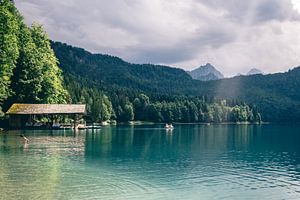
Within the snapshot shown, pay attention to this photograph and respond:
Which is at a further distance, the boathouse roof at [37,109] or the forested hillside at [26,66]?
the boathouse roof at [37,109]

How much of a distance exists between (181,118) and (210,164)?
150596mm

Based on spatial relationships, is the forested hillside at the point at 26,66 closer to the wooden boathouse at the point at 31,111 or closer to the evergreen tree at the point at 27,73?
the evergreen tree at the point at 27,73

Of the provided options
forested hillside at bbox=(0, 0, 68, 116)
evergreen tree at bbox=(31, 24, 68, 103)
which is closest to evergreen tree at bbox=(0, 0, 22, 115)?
forested hillside at bbox=(0, 0, 68, 116)

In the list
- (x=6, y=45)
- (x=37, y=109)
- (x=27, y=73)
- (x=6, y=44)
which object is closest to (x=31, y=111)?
(x=37, y=109)

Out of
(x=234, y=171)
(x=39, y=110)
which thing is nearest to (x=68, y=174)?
(x=234, y=171)

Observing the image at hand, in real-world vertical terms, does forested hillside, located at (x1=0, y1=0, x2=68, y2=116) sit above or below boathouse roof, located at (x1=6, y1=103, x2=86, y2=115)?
above

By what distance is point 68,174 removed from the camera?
27.5 m

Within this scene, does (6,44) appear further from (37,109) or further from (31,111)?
(37,109)

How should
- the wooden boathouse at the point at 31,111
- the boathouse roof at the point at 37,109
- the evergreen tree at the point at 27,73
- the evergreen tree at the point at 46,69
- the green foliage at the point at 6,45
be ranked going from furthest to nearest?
the evergreen tree at the point at 46,69 → the evergreen tree at the point at 27,73 → the wooden boathouse at the point at 31,111 → the boathouse roof at the point at 37,109 → the green foliage at the point at 6,45

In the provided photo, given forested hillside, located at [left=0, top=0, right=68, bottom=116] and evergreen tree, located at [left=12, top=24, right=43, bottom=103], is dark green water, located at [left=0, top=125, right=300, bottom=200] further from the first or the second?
evergreen tree, located at [left=12, top=24, right=43, bottom=103]

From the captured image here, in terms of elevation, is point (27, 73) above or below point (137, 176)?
above

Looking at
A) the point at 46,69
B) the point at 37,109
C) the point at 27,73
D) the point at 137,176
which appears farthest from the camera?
the point at 46,69

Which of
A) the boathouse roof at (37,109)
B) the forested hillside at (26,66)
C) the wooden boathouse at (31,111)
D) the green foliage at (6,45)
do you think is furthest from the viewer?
the wooden boathouse at (31,111)

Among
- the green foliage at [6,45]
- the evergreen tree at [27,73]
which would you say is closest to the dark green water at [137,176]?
the green foliage at [6,45]
